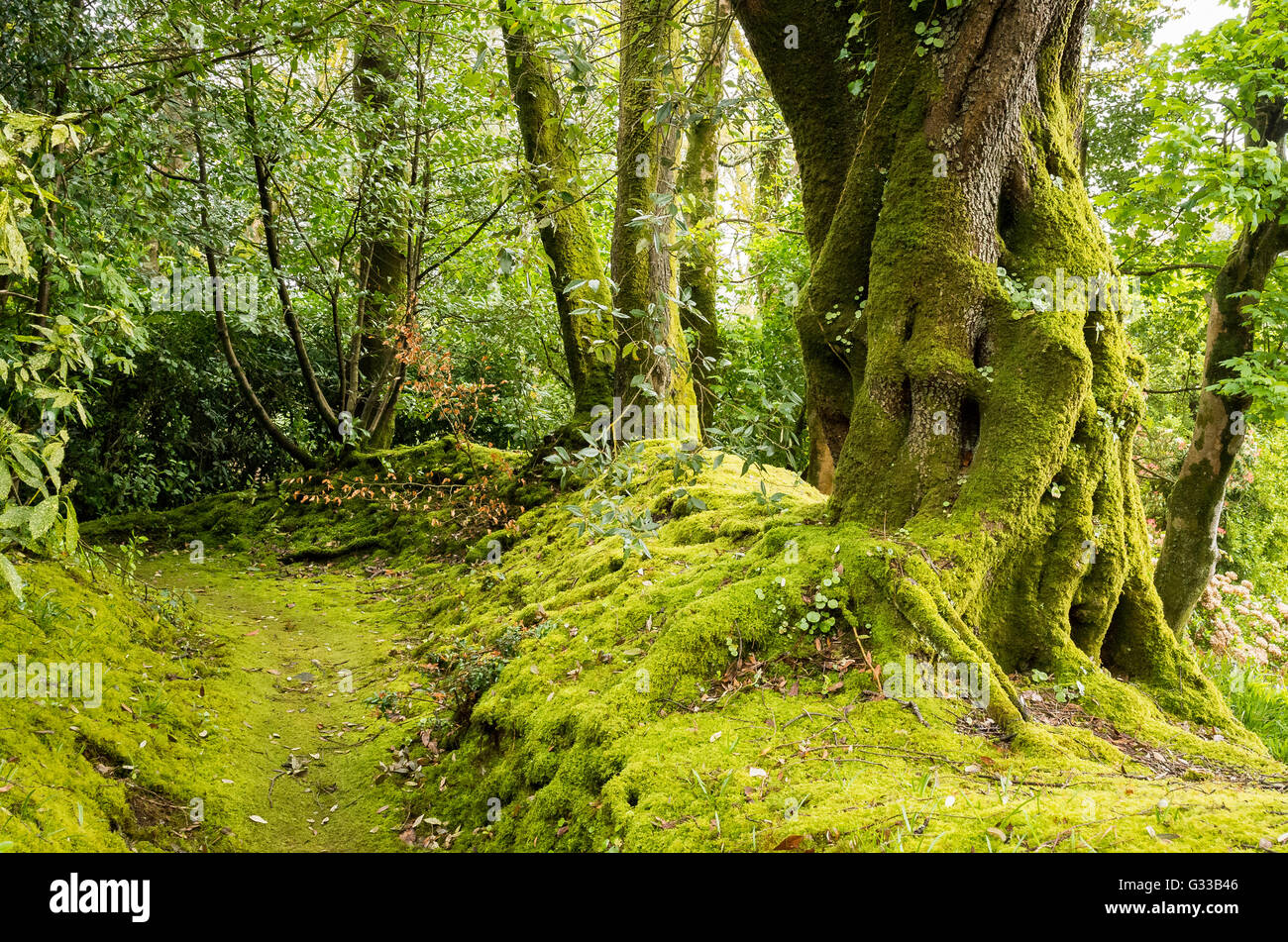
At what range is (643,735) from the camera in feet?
10.8

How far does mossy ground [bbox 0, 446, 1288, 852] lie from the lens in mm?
2480

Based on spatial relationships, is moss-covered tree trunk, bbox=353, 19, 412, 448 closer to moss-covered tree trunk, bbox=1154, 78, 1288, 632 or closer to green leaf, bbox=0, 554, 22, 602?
green leaf, bbox=0, 554, 22, 602

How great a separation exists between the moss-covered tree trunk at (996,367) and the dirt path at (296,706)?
3.28 metres

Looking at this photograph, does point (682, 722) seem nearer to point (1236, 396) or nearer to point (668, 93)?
point (668, 93)

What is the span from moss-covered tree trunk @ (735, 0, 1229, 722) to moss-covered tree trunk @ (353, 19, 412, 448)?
19.0ft

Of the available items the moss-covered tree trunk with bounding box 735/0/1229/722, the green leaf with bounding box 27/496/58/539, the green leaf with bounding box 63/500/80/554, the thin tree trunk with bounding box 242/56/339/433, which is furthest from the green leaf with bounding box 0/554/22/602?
the thin tree trunk with bounding box 242/56/339/433

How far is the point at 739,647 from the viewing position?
12.0 feet

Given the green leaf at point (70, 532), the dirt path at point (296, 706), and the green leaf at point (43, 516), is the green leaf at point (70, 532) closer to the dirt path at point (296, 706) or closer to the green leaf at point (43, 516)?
the green leaf at point (43, 516)

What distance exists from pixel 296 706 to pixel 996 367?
5168mm

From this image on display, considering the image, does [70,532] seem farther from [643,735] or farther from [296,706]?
[296,706]

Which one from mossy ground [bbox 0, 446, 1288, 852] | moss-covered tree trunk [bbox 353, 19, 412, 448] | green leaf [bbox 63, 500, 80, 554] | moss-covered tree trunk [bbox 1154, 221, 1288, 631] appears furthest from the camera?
moss-covered tree trunk [bbox 353, 19, 412, 448]

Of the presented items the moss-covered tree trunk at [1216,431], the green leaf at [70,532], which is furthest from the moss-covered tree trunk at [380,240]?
the moss-covered tree trunk at [1216,431]

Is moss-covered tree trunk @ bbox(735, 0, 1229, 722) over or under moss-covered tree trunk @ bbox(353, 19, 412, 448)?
under

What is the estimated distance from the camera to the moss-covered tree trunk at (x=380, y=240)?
869 cm
